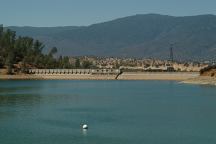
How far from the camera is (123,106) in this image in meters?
80.1

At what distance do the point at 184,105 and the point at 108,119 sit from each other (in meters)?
22.2

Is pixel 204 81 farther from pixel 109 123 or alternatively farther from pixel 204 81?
pixel 109 123

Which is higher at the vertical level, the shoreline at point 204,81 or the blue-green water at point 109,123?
the shoreline at point 204,81

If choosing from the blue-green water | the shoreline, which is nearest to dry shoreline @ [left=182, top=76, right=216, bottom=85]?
the shoreline

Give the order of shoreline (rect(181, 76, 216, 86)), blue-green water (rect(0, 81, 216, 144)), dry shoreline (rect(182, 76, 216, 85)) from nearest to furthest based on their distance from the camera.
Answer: blue-green water (rect(0, 81, 216, 144))
dry shoreline (rect(182, 76, 216, 85))
shoreline (rect(181, 76, 216, 86))

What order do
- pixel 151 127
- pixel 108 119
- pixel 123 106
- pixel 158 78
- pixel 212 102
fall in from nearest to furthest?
pixel 151 127 < pixel 108 119 < pixel 123 106 < pixel 212 102 < pixel 158 78

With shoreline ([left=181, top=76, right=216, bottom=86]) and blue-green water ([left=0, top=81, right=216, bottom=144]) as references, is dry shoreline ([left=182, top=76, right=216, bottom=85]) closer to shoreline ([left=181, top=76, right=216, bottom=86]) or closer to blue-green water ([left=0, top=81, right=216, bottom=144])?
shoreline ([left=181, top=76, right=216, bottom=86])

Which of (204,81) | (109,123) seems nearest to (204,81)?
(204,81)

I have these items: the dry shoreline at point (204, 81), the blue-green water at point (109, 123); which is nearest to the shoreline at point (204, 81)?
the dry shoreline at point (204, 81)

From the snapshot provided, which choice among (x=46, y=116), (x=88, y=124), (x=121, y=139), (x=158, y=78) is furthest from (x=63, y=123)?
(x=158, y=78)

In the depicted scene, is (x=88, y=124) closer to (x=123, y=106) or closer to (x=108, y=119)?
(x=108, y=119)

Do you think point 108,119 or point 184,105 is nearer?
point 108,119

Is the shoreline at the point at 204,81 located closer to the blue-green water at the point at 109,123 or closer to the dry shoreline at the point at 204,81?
the dry shoreline at the point at 204,81

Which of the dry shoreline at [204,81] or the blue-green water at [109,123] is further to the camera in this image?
the dry shoreline at [204,81]
